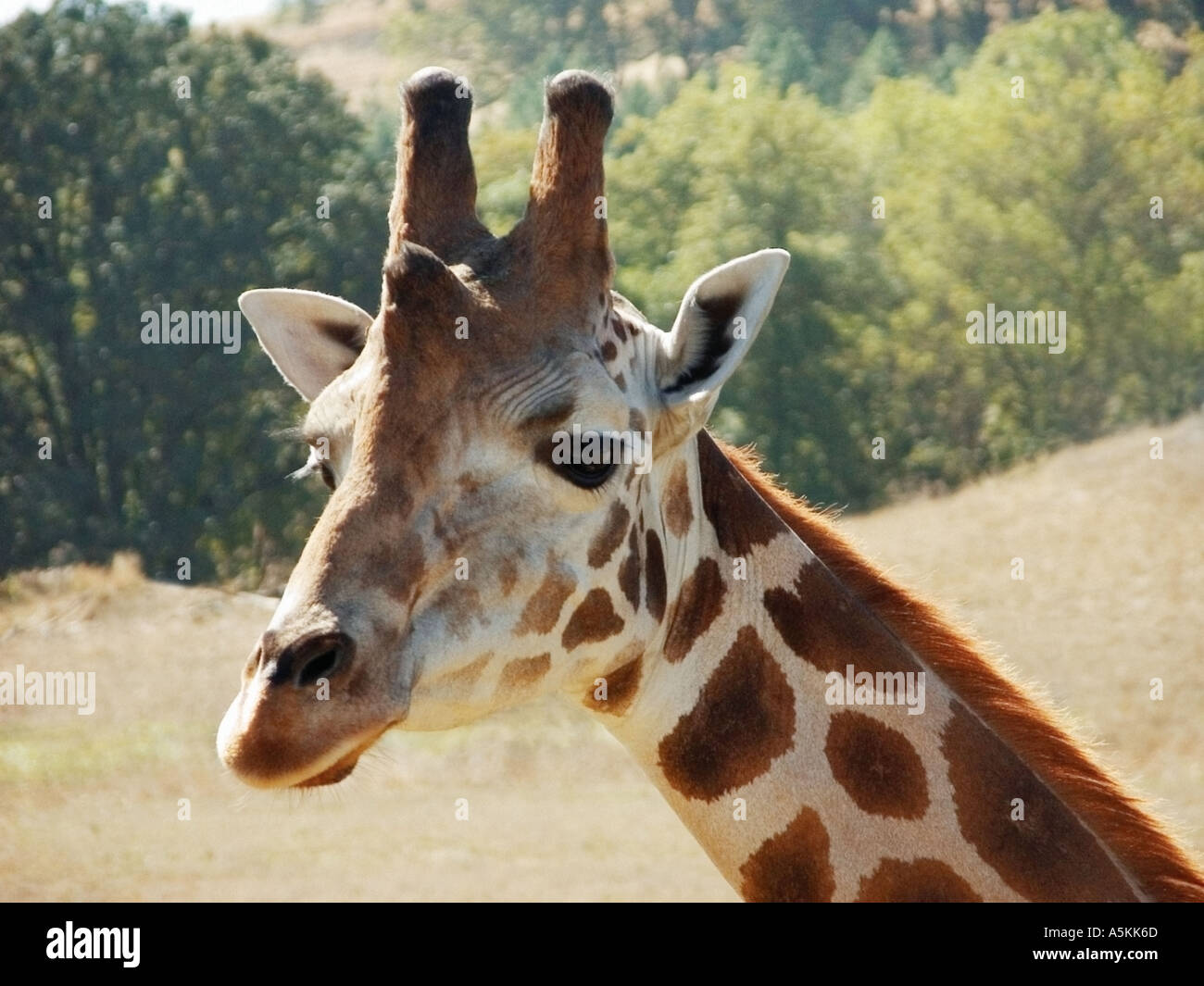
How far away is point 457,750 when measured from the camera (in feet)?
74.1

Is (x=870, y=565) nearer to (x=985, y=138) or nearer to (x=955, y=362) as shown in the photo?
(x=955, y=362)

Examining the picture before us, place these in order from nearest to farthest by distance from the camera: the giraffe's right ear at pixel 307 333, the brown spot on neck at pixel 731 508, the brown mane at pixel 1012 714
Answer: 1. the brown mane at pixel 1012 714
2. the brown spot on neck at pixel 731 508
3. the giraffe's right ear at pixel 307 333

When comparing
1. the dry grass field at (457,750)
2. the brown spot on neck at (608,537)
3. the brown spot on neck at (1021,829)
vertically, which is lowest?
the dry grass field at (457,750)

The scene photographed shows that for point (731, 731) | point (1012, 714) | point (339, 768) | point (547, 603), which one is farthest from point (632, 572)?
point (1012, 714)

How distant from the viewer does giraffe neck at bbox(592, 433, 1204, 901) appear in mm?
4461

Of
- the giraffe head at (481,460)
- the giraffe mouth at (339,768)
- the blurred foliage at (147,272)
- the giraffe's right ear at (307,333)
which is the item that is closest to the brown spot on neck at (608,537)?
the giraffe head at (481,460)

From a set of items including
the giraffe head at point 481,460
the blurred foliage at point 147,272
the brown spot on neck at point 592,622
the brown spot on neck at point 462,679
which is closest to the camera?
the giraffe head at point 481,460

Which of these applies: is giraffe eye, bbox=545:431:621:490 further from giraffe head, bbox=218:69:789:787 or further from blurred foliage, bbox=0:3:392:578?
blurred foliage, bbox=0:3:392:578

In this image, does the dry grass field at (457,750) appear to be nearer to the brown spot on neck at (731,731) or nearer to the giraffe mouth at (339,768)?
the brown spot on neck at (731,731)

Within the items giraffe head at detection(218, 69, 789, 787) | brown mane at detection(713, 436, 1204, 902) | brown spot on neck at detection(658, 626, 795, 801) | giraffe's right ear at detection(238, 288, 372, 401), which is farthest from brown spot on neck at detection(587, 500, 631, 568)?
giraffe's right ear at detection(238, 288, 372, 401)

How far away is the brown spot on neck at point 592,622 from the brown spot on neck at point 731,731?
1.16 ft

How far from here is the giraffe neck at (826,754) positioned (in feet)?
14.6

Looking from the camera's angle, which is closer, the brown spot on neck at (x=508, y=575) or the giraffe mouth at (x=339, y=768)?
the giraffe mouth at (x=339, y=768)

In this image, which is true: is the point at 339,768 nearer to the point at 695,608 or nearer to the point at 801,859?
the point at 695,608
